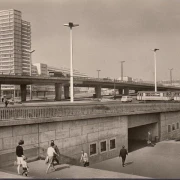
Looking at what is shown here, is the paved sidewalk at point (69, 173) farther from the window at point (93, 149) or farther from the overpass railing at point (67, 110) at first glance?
the window at point (93, 149)

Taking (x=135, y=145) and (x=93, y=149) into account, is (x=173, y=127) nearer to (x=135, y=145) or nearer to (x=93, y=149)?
(x=135, y=145)

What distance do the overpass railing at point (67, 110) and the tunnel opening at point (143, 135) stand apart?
277cm

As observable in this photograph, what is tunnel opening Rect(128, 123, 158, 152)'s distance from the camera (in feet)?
105

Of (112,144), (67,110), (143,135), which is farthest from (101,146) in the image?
(143,135)

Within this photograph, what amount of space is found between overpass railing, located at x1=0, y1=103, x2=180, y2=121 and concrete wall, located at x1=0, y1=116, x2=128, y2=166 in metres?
0.64

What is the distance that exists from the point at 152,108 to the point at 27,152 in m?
18.3

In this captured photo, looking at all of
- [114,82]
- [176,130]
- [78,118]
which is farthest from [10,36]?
[78,118]

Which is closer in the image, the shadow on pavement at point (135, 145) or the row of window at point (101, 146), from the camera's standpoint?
the row of window at point (101, 146)

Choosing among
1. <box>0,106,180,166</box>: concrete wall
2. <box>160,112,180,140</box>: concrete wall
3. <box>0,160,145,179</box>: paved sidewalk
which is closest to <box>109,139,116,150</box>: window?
<box>0,106,180,166</box>: concrete wall

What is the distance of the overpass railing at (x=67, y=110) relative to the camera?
17.0 metres

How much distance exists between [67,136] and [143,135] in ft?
53.3

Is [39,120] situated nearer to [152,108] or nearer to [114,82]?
[152,108]

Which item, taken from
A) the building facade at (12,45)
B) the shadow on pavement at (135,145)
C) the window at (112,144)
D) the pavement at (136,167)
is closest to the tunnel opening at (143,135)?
the shadow on pavement at (135,145)

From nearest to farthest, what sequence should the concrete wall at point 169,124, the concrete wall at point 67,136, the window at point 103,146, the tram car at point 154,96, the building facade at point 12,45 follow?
the concrete wall at point 67,136, the window at point 103,146, the concrete wall at point 169,124, the tram car at point 154,96, the building facade at point 12,45
